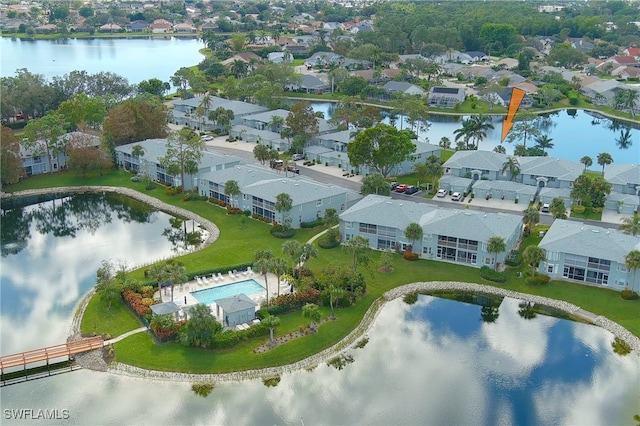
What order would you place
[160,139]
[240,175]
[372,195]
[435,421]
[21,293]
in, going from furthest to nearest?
[160,139], [240,175], [372,195], [21,293], [435,421]

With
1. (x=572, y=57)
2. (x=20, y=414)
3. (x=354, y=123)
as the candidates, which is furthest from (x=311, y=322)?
(x=572, y=57)

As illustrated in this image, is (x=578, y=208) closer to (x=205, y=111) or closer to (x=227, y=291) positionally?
(x=227, y=291)

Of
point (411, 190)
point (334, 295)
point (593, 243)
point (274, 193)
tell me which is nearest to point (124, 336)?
point (334, 295)

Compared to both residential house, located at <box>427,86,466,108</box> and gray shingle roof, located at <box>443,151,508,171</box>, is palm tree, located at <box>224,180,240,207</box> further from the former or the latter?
residential house, located at <box>427,86,466,108</box>

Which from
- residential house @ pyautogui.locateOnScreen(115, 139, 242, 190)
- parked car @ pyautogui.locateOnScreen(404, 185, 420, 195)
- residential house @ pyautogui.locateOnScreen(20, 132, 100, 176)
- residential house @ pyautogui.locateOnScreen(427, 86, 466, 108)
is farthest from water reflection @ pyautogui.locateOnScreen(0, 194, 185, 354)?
residential house @ pyautogui.locateOnScreen(427, 86, 466, 108)

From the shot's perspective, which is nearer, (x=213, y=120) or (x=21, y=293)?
(x=21, y=293)

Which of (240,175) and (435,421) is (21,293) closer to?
(240,175)
